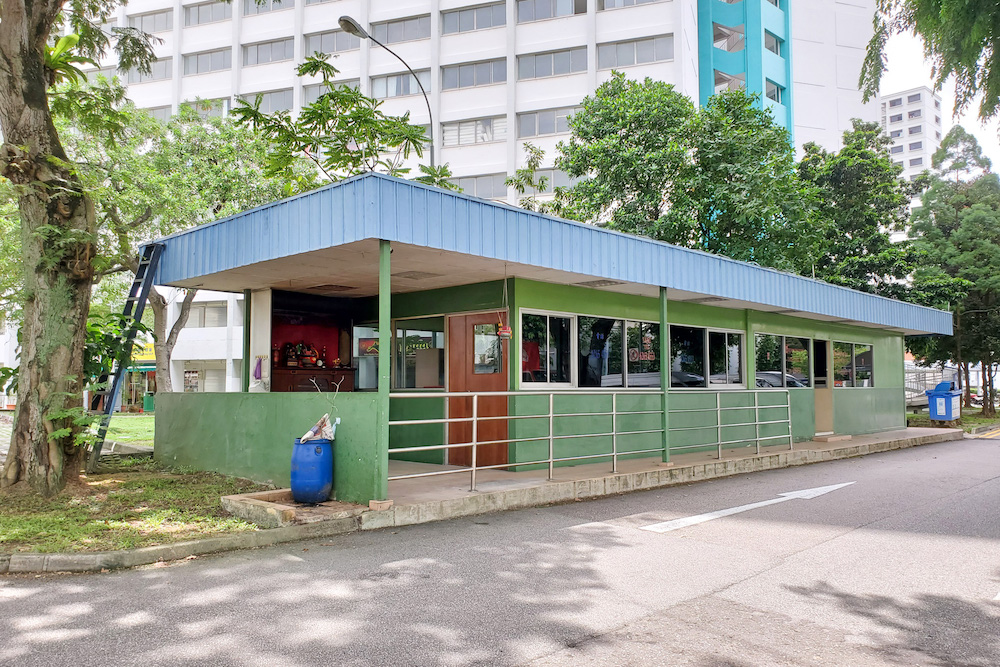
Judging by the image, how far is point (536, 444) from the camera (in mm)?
10930

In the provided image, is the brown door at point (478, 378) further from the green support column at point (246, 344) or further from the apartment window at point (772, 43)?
the apartment window at point (772, 43)

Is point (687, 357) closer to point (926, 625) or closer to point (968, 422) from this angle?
point (926, 625)

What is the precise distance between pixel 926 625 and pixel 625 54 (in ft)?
107

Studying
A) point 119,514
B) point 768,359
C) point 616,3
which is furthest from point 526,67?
point 119,514

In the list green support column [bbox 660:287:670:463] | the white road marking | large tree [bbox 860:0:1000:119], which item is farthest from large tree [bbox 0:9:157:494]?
large tree [bbox 860:0:1000:119]

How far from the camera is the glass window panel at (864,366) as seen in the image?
18859 millimetres

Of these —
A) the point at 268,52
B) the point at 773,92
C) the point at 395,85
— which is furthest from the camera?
the point at 268,52

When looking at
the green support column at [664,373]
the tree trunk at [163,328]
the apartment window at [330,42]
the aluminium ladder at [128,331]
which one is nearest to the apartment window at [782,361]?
the green support column at [664,373]

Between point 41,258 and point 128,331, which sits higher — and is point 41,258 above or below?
above

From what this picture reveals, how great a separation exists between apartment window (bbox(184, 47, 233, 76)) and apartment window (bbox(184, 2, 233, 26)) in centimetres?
174

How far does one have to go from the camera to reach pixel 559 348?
11.5 meters

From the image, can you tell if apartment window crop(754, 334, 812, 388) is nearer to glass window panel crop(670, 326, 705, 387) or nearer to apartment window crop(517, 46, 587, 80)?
glass window panel crop(670, 326, 705, 387)

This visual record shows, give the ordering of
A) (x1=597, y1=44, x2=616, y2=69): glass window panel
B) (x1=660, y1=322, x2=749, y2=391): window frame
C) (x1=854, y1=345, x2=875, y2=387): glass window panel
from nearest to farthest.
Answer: (x1=660, y1=322, x2=749, y2=391): window frame < (x1=854, y1=345, x2=875, y2=387): glass window panel < (x1=597, y1=44, x2=616, y2=69): glass window panel

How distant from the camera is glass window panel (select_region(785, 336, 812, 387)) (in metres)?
16.4
